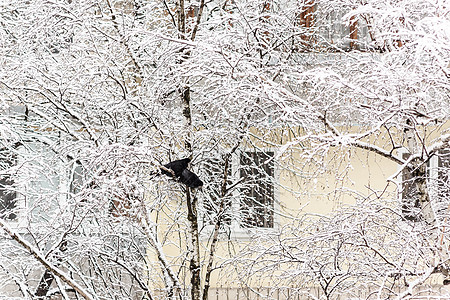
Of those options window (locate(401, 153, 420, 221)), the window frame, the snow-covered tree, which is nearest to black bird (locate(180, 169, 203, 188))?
the snow-covered tree

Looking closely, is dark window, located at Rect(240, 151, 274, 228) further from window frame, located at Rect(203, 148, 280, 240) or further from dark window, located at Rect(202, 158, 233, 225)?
dark window, located at Rect(202, 158, 233, 225)

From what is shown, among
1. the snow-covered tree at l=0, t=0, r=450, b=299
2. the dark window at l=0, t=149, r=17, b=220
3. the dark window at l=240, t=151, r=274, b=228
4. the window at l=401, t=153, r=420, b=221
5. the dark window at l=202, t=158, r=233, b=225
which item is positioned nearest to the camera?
the snow-covered tree at l=0, t=0, r=450, b=299

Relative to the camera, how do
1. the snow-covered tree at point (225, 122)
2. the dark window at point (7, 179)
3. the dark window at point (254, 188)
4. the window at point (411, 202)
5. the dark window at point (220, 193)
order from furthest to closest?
1. the dark window at point (254, 188)
2. the dark window at point (220, 193)
3. the dark window at point (7, 179)
4. the window at point (411, 202)
5. the snow-covered tree at point (225, 122)

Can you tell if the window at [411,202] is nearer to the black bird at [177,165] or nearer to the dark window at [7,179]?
the black bird at [177,165]

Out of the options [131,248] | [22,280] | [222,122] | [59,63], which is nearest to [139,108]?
[222,122]

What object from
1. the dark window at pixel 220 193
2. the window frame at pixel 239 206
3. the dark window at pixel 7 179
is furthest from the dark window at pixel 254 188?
the dark window at pixel 7 179

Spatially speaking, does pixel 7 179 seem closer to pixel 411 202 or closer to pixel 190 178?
pixel 190 178

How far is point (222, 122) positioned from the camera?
28.7 ft

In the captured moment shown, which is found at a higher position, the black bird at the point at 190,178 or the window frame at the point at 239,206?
the window frame at the point at 239,206

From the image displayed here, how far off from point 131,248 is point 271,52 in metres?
3.52

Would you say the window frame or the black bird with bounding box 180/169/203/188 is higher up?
the window frame

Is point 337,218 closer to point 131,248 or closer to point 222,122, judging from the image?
point 222,122

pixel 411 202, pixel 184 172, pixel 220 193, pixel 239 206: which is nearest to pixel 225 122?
pixel 220 193

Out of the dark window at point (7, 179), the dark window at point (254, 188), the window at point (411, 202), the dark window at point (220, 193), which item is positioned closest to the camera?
the window at point (411, 202)
